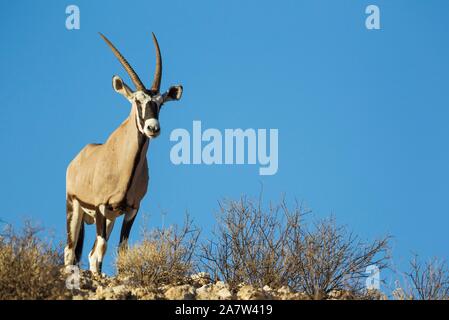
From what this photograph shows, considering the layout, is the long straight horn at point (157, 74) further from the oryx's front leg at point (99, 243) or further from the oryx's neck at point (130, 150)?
the oryx's front leg at point (99, 243)

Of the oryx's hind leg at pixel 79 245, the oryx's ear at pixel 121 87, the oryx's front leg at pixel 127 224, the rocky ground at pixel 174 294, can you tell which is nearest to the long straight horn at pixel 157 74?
the oryx's ear at pixel 121 87

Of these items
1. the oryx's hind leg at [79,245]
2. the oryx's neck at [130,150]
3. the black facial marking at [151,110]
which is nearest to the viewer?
the black facial marking at [151,110]

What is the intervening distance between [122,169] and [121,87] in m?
1.20

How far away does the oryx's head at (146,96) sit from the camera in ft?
37.0

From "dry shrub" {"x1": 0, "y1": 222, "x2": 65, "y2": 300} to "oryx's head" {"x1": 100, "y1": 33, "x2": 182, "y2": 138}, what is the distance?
2614 millimetres

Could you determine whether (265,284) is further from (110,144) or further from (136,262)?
(110,144)

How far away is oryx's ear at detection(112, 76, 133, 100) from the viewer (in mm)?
12070

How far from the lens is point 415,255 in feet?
34.1

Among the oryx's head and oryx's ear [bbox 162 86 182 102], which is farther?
oryx's ear [bbox 162 86 182 102]

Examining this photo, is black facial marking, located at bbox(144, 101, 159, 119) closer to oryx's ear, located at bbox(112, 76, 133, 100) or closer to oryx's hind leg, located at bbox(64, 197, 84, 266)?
oryx's ear, located at bbox(112, 76, 133, 100)

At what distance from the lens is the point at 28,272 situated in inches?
343

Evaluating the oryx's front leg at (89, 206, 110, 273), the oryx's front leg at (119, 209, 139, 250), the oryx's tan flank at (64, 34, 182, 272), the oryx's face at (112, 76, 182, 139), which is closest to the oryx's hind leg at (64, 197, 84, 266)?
the oryx's tan flank at (64, 34, 182, 272)
